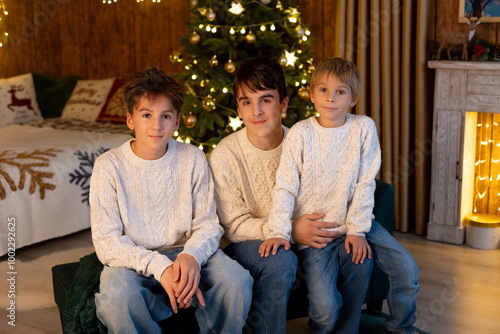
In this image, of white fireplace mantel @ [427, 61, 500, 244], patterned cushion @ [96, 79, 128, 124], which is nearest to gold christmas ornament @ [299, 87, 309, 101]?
white fireplace mantel @ [427, 61, 500, 244]

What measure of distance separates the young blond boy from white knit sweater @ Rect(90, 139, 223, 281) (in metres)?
0.23

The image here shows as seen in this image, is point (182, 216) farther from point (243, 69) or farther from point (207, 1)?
point (207, 1)

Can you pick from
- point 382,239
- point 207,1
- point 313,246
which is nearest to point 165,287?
point 313,246

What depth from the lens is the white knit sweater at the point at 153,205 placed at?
1.89 meters

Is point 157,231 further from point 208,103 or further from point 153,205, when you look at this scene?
point 208,103

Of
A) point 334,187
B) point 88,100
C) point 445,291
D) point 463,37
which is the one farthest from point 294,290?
point 88,100

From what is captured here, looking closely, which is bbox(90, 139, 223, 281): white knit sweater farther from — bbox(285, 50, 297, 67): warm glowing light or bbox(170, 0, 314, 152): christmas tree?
bbox(285, 50, 297, 67): warm glowing light

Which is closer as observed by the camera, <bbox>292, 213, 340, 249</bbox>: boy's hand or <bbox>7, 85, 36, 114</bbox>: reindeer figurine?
<bbox>292, 213, 340, 249</bbox>: boy's hand

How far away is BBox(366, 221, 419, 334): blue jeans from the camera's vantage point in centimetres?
199

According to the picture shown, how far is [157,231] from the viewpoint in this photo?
6.43ft

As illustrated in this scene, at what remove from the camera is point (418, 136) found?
3.48 metres

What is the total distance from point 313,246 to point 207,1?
1619 mm

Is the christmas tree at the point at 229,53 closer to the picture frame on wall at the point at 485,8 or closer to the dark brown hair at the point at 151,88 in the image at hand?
the picture frame on wall at the point at 485,8

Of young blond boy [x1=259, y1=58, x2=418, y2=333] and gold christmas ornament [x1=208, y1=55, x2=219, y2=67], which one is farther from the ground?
gold christmas ornament [x1=208, y1=55, x2=219, y2=67]
